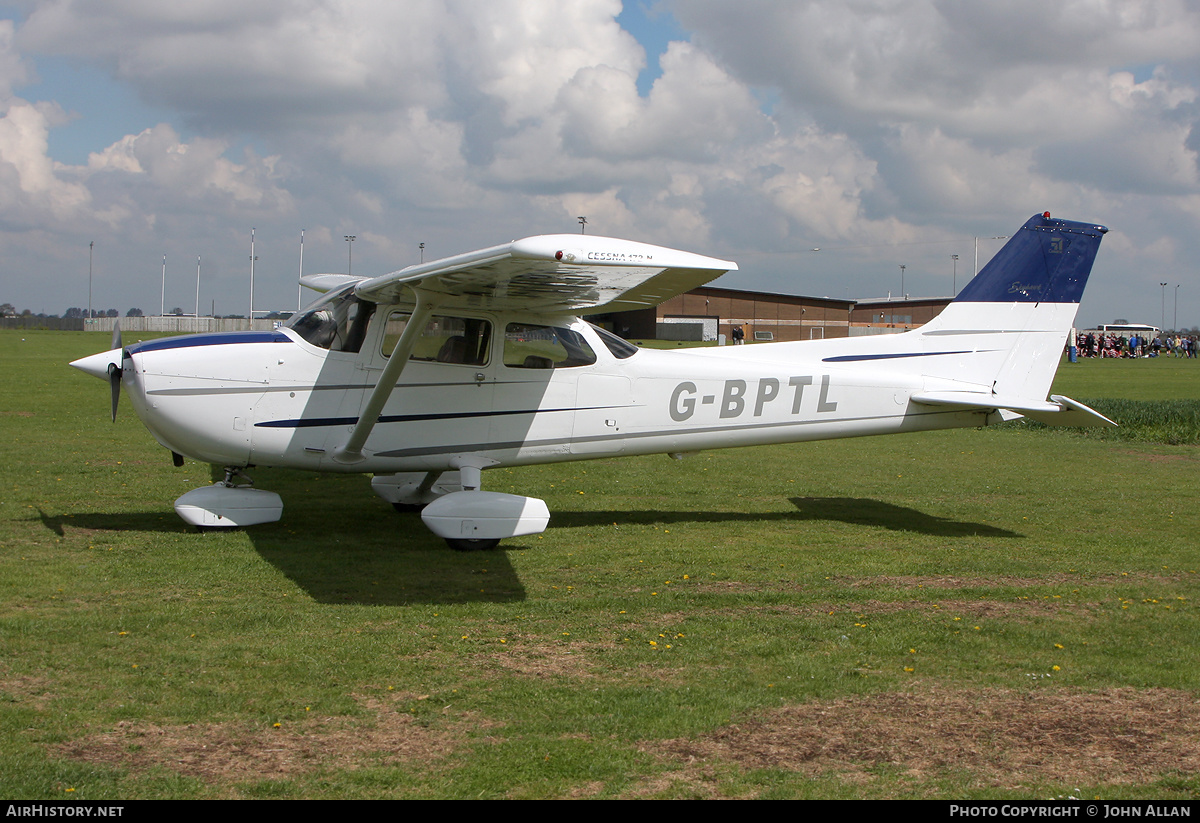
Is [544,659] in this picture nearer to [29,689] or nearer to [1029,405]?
[29,689]

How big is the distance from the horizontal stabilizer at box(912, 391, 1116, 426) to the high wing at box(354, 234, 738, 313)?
320cm

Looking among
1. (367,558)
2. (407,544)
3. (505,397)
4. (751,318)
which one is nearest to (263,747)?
(367,558)

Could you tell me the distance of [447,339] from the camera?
829 centimetres

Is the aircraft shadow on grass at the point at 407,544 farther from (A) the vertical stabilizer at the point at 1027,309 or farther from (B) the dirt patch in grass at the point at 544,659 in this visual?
(A) the vertical stabilizer at the point at 1027,309

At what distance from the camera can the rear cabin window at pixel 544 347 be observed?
848cm

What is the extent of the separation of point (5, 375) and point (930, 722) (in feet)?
93.2

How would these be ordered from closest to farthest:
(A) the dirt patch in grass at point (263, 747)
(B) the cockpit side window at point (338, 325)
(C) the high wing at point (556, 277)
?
(A) the dirt patch in grass at point (263, 747) → (C) the high wing at point (556, 277) → (B) the cockpit side window at point (338, 325)

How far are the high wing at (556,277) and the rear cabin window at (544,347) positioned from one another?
0.77 feet

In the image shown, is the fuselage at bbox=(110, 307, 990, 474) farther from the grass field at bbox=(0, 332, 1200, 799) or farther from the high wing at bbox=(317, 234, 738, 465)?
the grass field at bbox=(0, 332, 1200, 799)

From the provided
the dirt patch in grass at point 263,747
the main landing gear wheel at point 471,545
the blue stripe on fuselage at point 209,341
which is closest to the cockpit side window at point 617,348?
the main landing gear wheel at point 471,545

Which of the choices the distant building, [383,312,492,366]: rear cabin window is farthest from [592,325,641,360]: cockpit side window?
the distant building

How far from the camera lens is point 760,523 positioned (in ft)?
31.1

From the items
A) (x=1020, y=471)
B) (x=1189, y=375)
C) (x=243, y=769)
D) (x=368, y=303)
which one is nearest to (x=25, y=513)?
(x=368, y=303)
